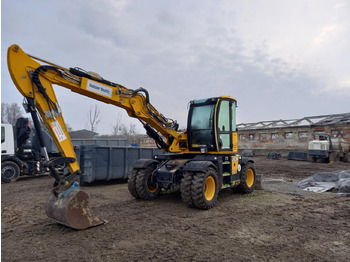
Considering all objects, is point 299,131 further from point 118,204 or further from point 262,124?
point 118,204

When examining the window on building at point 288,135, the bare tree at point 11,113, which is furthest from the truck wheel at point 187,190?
the bare tree at point 11,113

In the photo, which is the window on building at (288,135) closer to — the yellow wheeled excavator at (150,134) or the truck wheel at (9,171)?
the yellow wheeled excavator at (150,134)

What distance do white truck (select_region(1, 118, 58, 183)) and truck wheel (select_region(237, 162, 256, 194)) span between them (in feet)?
27.4

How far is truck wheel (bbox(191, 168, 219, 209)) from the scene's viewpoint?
631cm

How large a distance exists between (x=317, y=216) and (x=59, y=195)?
5462mm

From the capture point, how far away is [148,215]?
20.1 feet

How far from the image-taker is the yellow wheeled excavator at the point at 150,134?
16.5ft

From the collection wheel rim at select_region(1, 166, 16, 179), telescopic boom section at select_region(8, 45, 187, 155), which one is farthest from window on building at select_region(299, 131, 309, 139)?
wheel rim at select_region(1, 166, 16, 179)

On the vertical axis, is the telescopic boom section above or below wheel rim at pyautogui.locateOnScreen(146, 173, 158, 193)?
above

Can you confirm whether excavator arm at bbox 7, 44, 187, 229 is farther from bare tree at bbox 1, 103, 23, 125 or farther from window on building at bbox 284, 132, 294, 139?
bare tree at bbox 1, 103, 23, 125

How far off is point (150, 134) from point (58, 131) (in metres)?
2.82

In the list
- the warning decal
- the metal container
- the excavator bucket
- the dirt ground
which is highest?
the warning decal

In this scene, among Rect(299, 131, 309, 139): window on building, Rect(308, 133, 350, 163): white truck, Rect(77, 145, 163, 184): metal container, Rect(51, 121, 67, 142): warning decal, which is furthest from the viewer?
Rect(299, 131, 309, 139): window on building

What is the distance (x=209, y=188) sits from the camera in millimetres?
6949
